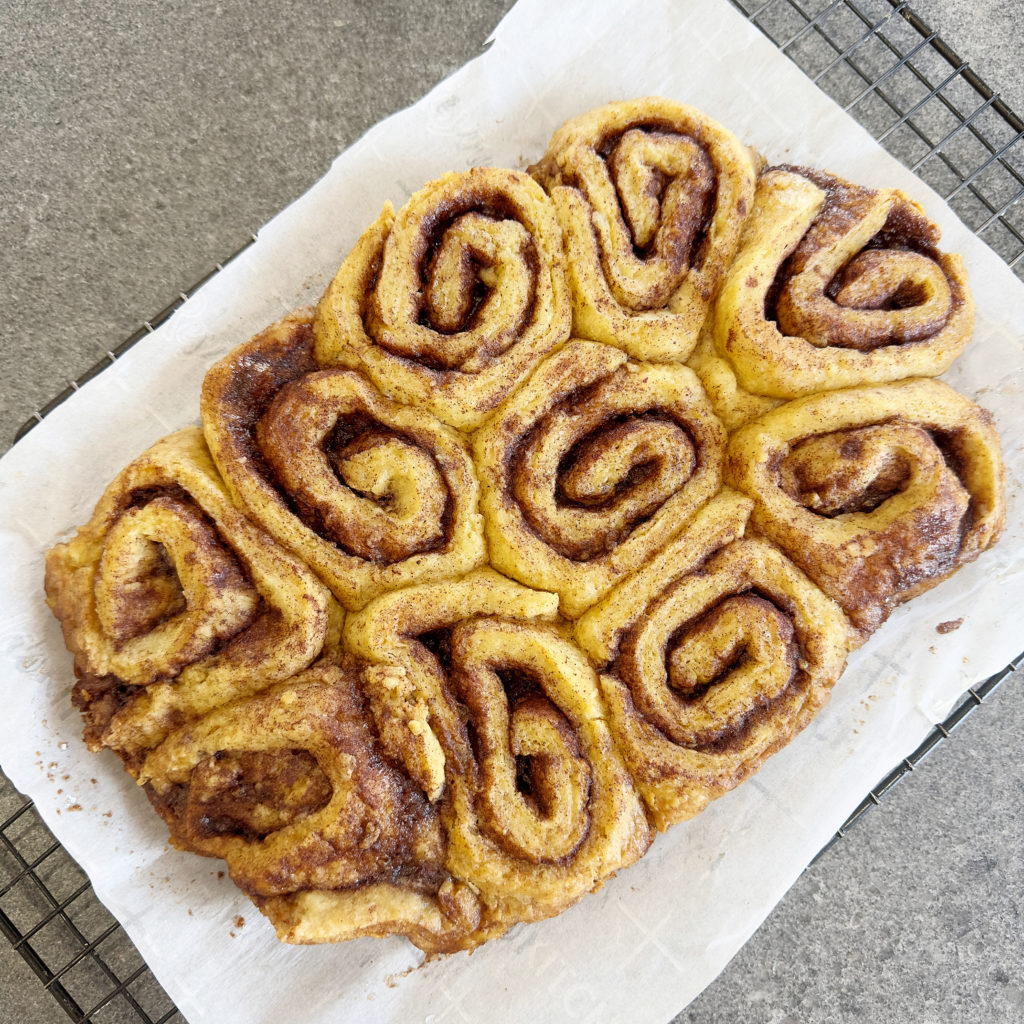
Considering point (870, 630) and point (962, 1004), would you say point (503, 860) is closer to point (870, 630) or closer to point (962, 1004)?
point (870, 630)

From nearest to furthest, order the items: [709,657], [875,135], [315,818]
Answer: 1. [315,818]
2. [709,657]
3. [875,135]

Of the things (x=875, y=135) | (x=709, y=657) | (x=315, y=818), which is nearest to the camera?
(x=315, y=818)

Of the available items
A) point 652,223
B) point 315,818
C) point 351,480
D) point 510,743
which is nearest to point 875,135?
point 652,223

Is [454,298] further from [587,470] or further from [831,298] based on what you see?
[831,298]

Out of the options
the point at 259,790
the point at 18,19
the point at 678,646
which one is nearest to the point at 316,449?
the point at 259,790

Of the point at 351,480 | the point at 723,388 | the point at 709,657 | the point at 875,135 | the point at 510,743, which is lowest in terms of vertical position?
the point at 709,657

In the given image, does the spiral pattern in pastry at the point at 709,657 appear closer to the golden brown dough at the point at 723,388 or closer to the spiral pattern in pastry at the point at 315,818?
the golden brown dough at the point at 723,388

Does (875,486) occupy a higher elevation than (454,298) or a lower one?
lower
